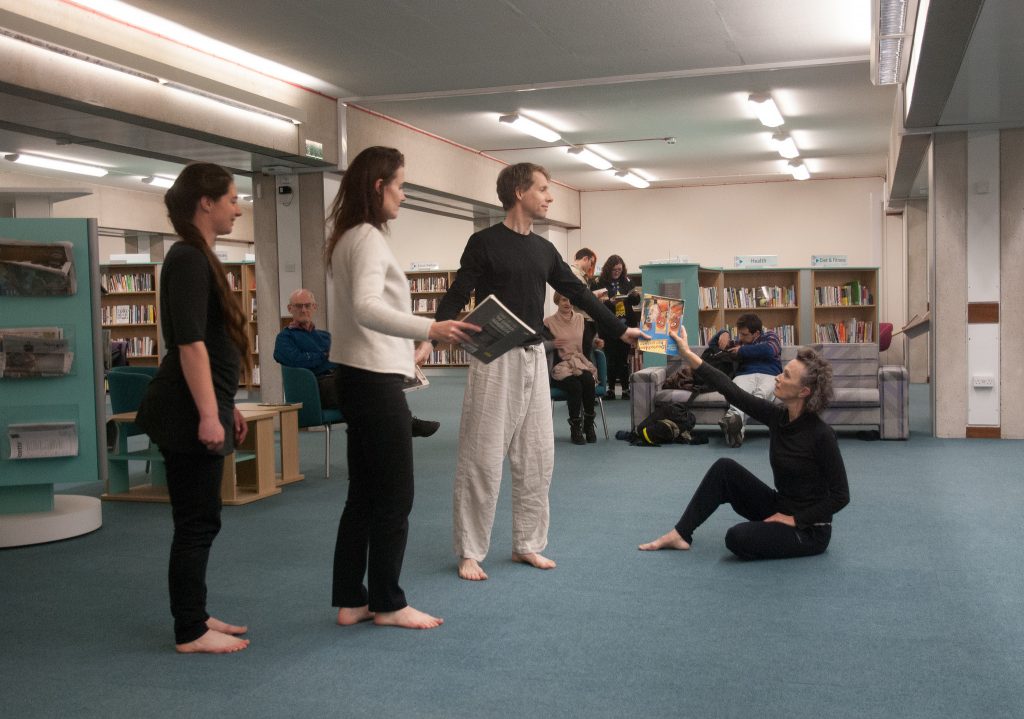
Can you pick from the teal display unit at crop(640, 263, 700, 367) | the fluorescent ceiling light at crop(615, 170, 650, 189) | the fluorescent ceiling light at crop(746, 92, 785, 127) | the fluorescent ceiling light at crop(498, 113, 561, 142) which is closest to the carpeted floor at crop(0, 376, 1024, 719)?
the fluorescent ceiling light at crop(746, 92, 785, 127)

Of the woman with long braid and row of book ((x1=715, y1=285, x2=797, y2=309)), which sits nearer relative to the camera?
the woman with long braid

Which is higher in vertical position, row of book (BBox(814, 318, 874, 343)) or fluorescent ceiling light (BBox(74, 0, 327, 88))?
fluorescent ceiling light (BBox(74, 0, 327, 88))

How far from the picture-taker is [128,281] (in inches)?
579

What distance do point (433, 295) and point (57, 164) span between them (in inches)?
281

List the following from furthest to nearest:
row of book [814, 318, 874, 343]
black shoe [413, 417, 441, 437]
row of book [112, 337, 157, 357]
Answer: row of book [112, 337, 157, 357]
row of book [814, 318, 874, 343]
black shoe [413, 417, 441, 437]

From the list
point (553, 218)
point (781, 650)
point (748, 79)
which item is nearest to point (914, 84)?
point (748, 79)

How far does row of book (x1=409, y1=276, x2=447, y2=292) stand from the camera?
1805cm

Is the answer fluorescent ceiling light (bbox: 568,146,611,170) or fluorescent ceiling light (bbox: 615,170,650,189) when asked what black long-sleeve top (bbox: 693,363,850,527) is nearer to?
fluorescent ceiling light (bbox: 568,146,611,170)

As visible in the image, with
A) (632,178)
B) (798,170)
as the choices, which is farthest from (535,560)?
(798,170)

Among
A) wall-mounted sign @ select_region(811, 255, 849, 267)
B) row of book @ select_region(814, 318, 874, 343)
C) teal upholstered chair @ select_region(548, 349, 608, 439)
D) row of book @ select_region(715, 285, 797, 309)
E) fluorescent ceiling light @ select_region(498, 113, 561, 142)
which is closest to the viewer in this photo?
teal upholstered chair @ select_region(548, 349, 608, 439)

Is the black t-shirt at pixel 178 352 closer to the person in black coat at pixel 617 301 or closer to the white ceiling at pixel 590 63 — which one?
the white ceiling at pixel 590 63

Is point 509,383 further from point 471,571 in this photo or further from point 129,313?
point 129,313

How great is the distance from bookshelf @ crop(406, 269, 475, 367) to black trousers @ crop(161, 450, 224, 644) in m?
14.9

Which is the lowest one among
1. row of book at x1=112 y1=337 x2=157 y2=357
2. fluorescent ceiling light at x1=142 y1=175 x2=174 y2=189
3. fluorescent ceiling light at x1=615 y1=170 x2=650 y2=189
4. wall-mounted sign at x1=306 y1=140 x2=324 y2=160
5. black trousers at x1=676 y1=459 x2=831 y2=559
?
black trousers at x1=676 y1=459 x2=831 y2=559
